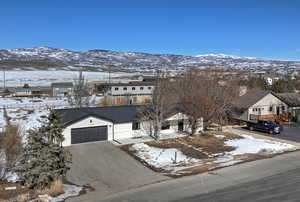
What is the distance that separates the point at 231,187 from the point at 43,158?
10.6m

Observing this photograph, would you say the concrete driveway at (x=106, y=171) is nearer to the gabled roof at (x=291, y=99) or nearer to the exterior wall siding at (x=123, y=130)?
the exterior wall siding at (x=123, y=130)

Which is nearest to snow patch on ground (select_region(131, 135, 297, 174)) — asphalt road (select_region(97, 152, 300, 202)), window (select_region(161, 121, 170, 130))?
asphalt road (select_region(97, 152, 300, 202))

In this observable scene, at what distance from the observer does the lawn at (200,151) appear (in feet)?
60.2

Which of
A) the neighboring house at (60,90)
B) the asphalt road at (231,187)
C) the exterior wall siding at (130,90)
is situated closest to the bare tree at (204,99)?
the asphalt road at (231,187)

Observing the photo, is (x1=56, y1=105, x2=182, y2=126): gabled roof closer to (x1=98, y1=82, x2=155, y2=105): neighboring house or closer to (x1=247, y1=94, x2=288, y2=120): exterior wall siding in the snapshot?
(x1=247, y1=94, x2=288, y2=120): exterior wall siding

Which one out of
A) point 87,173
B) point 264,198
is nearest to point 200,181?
point 264,198

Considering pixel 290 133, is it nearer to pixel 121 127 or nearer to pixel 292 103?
pixel 292 103

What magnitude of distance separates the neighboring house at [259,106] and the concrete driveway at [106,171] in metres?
21.0

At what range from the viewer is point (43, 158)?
13367 mm

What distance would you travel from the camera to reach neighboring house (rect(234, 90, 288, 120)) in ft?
116

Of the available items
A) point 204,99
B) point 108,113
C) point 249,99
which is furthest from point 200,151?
point 249,99

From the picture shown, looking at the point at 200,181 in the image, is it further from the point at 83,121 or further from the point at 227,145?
the point at 83,121

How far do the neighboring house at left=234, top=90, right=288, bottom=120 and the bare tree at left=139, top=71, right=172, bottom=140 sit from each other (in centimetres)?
1444

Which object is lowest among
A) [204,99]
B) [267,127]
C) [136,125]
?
[267,127]
